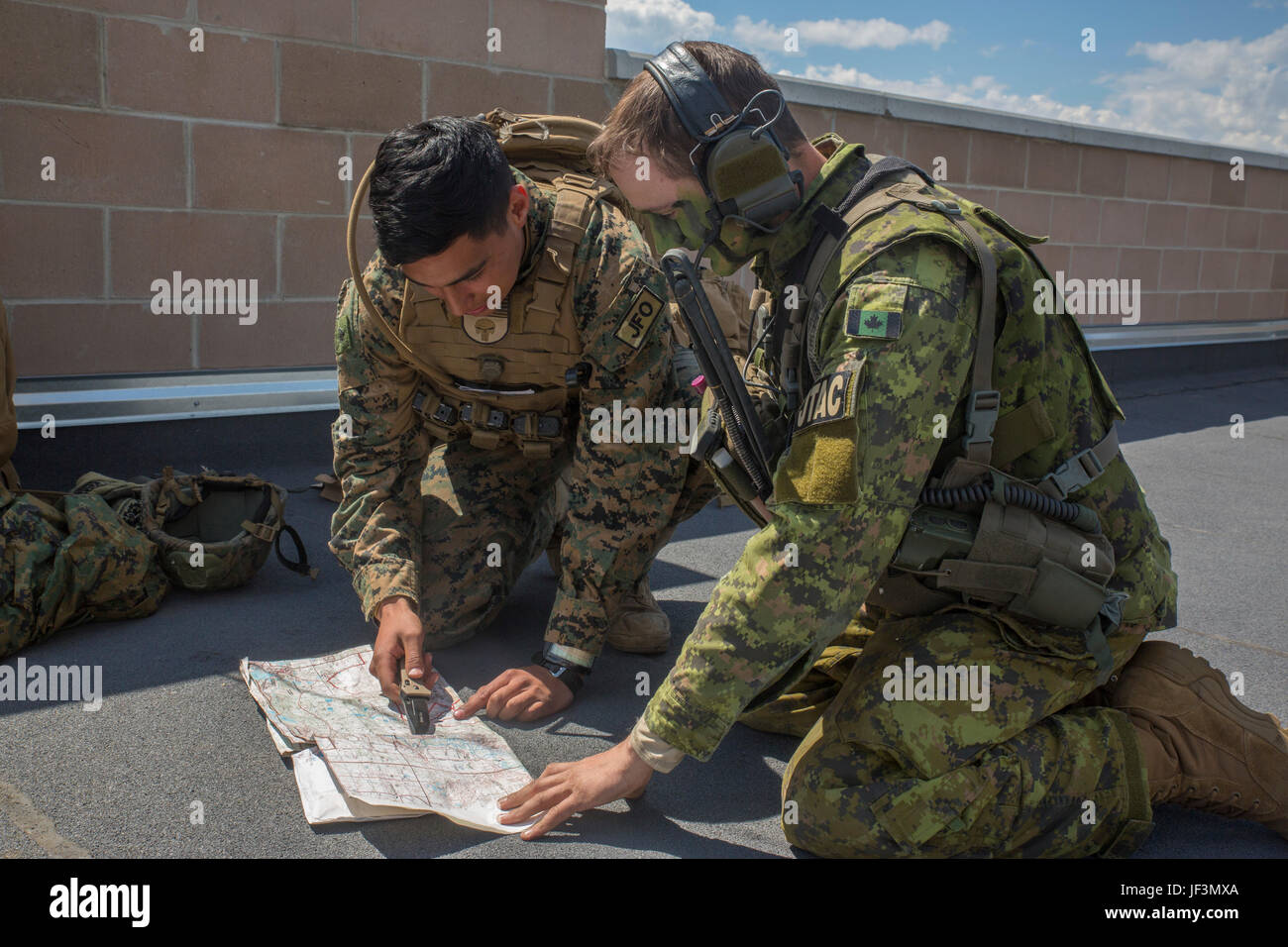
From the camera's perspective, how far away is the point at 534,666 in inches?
92.7

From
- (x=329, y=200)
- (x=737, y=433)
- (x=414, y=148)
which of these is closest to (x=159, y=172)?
(x=329, y=200)

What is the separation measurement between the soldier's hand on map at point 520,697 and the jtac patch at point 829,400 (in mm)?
988

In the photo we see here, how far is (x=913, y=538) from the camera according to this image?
1701mm

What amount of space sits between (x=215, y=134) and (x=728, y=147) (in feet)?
10.4

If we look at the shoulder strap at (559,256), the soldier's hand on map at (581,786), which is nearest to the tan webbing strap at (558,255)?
the shoulder strap at (559,256)

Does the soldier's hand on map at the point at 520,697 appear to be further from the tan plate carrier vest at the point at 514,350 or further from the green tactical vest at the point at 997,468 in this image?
the green tactical vest at the point at 997,468

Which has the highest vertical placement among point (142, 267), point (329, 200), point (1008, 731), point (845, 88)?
point (845, 88)

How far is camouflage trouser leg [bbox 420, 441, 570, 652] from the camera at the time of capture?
2.66 m

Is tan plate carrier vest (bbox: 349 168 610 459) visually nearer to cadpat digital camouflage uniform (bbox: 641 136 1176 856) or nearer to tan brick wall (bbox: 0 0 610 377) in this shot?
cadpat digital camouflage uniform (bbox: 641 136 1176 856)

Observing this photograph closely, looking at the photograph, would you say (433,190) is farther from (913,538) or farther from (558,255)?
(913,538)

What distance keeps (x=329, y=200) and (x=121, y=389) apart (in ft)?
3.68

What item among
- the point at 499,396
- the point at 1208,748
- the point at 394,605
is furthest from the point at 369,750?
the point at 1208,748

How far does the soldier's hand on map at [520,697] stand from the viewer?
7.30 feet
